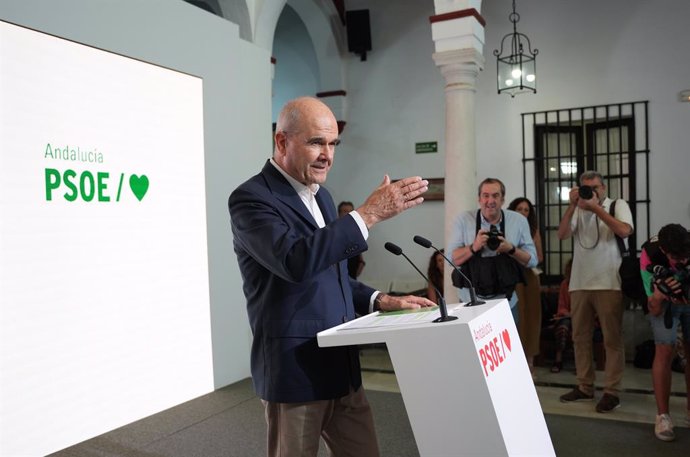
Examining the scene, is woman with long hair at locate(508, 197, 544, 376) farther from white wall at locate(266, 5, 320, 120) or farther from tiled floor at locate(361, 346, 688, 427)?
white wall at locate(266, 5, 320, 120)

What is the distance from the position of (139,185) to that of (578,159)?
17.5 ft

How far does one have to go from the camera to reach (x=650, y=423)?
12.8ft

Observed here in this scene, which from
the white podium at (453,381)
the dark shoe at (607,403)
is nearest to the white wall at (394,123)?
the dark shoe at (607,403)

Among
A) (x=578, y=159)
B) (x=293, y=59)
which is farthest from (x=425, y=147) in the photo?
(x=293, y=59)

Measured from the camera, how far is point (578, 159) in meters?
7.53

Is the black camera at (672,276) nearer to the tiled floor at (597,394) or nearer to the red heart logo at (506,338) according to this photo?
the tiled floor at (597,394)

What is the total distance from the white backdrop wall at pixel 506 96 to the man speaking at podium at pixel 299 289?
629cm

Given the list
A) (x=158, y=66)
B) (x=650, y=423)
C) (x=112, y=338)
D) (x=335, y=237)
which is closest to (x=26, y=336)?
(x=112, y=338)

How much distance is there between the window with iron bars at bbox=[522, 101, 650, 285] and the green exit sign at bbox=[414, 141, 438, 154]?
3.77 ft

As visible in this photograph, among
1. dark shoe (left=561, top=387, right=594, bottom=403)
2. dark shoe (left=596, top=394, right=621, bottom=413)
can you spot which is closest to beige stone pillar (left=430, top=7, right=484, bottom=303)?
dark shoe (left=561, top=387, right=594, bottom=403)

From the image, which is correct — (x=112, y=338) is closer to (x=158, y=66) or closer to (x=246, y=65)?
(x=158, y=66)

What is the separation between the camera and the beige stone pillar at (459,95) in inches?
224

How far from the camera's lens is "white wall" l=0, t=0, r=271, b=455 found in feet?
12.2

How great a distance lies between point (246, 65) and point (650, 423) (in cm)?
381
